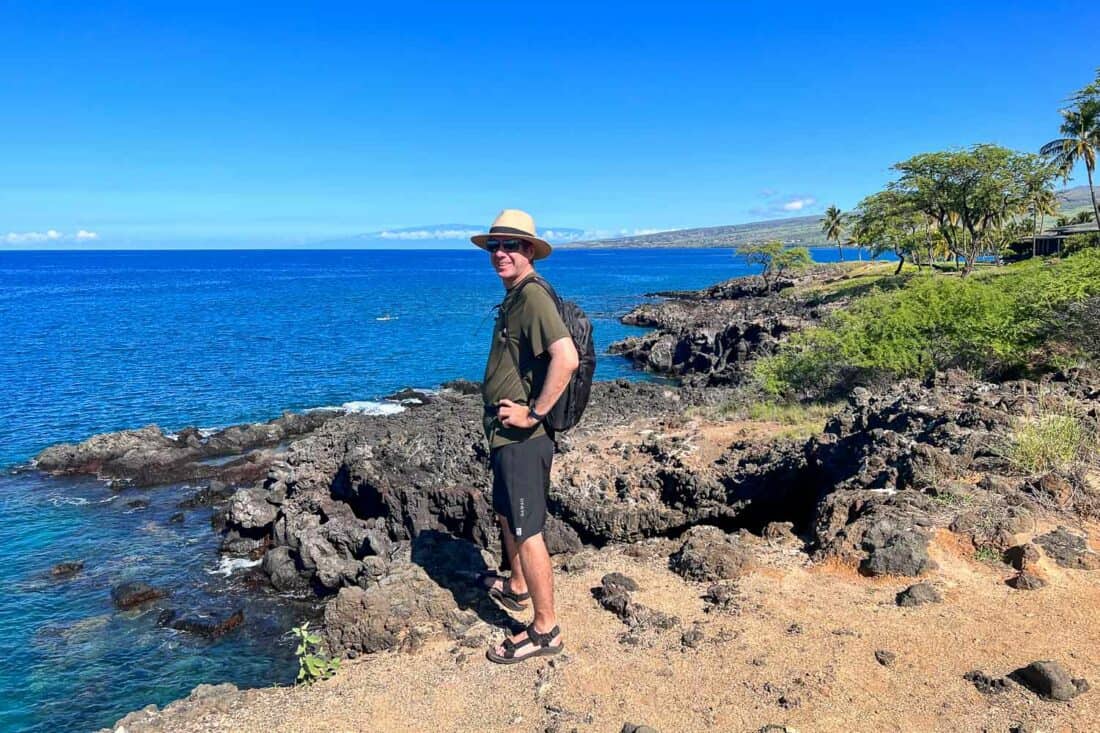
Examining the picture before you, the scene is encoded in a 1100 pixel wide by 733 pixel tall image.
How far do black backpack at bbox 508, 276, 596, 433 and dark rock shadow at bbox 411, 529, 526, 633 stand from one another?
2.16m

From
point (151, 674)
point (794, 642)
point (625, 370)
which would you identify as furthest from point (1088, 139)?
point (151, 674)

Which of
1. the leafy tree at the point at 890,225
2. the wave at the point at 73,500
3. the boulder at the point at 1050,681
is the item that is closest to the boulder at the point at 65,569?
the wave at the point at 73,500

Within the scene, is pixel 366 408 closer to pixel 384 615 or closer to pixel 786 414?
pixel 786 414

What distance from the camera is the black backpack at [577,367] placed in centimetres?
495

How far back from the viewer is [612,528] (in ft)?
31.8

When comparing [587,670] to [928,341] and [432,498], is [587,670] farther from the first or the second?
[928,341]

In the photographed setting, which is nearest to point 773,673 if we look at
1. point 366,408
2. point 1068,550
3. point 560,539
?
point 1068,550

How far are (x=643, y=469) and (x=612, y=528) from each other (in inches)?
47.3

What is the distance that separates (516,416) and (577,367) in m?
0.58

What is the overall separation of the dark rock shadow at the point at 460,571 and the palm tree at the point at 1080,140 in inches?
1921

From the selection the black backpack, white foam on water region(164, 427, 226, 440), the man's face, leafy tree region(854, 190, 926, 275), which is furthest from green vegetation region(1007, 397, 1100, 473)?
leafy tree region(854, 190, 926, 275)

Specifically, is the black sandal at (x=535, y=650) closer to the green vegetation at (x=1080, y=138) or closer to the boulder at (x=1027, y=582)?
the boulder at (x=1027, y=582)

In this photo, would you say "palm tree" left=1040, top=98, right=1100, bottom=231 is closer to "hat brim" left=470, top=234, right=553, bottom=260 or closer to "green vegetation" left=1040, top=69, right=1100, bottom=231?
"green vegetation" left=1040, top=69, right=1100, bottom=231

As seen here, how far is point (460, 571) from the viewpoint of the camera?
23.4 feet
